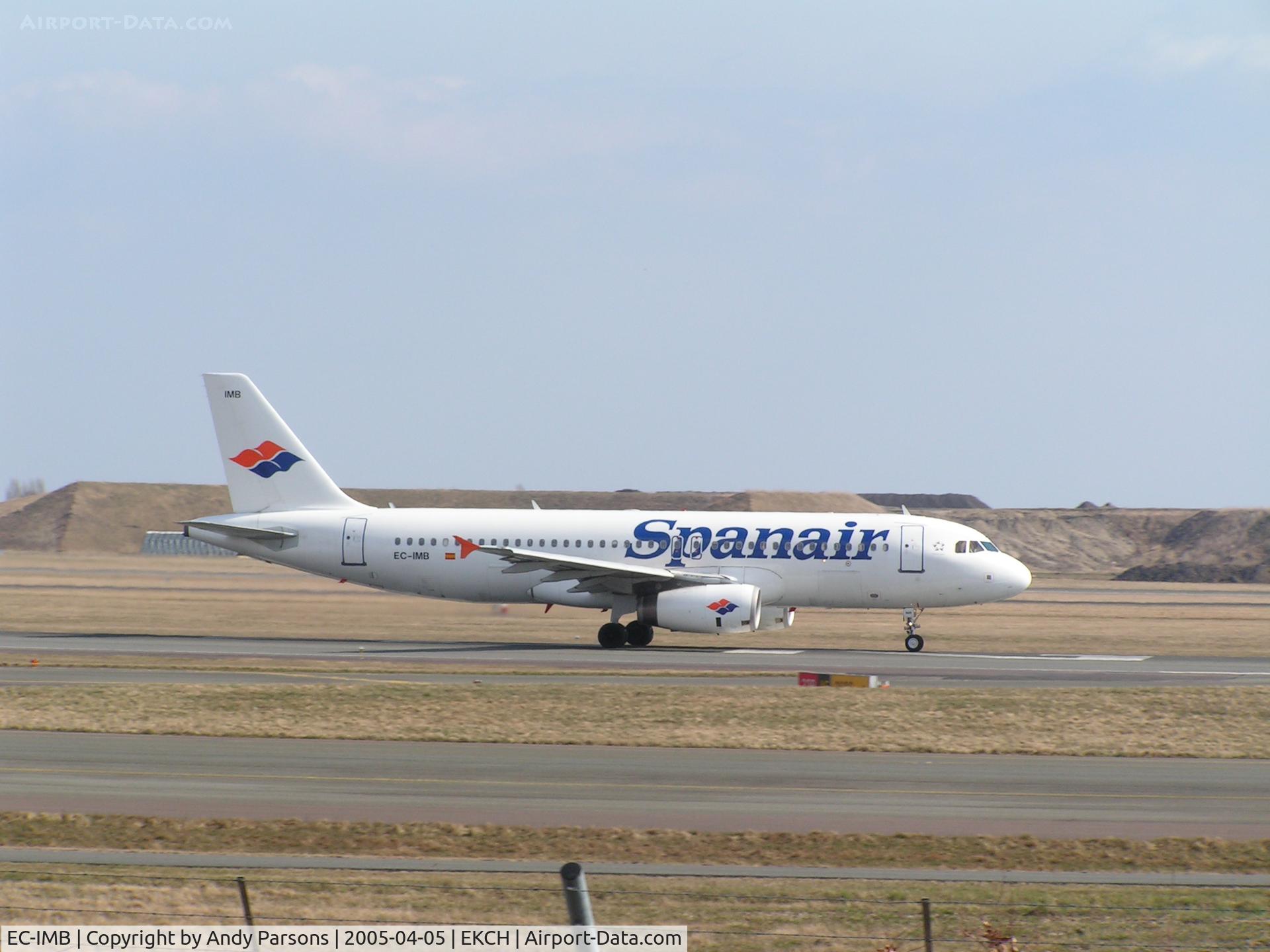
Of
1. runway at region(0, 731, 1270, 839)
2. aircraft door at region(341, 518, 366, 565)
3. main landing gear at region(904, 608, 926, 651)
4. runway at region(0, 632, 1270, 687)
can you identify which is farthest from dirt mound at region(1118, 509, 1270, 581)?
runway at region(0, 731, 1270, 839)

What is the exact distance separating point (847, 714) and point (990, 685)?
21.3 ft

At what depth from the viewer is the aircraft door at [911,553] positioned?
40906 millimetres

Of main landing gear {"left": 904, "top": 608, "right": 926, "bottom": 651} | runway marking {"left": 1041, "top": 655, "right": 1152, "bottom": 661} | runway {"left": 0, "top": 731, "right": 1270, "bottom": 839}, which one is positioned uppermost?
main landing gear {"left": 904, "top": 608, "right": 926, "bottom": 651}

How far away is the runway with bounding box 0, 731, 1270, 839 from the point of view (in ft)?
53.2

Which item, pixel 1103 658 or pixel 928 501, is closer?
pixel 1103 658

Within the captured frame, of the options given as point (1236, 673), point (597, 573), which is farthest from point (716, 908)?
point (597, 573)

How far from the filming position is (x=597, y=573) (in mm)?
40281

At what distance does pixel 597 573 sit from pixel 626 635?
7.28ft

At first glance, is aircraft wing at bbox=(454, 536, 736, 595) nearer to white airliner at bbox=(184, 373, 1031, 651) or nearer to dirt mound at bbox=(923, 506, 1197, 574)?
white airliner at bbox=(184, 373, 1031, 651)

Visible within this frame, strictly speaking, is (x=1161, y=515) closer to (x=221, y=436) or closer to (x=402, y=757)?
(x=221, y=436)

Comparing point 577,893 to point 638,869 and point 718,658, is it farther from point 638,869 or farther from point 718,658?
point 718,658

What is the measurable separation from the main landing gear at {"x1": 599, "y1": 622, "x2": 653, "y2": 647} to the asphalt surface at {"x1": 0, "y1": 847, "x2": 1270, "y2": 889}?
26.4 meters

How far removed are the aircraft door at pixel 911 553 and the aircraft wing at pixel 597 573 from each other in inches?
199

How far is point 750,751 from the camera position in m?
21.5
